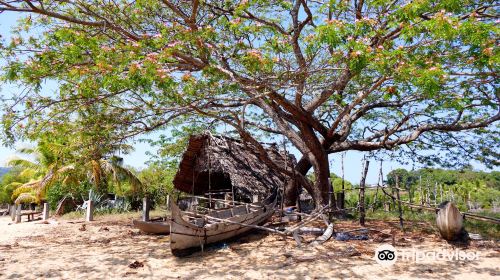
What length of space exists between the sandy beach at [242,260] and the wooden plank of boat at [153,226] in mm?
210

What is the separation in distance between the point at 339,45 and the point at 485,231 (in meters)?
5.42

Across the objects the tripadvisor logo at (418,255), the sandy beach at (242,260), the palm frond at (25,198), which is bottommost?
the sandy beach at (242,260)

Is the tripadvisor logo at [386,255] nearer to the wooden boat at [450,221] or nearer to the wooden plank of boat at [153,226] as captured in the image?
the wooden boat at [450,221]

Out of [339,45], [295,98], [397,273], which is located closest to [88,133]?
[295,98]

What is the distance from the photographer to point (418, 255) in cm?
595

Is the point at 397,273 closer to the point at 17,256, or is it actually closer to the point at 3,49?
the point at 17,256

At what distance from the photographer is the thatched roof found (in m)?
10.2

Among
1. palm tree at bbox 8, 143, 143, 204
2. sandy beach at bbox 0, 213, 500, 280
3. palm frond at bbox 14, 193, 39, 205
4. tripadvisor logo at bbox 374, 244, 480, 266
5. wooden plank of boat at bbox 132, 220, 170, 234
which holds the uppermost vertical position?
palm tree at bbox 8, 143, 143, 204

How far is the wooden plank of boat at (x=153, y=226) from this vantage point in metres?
8.02

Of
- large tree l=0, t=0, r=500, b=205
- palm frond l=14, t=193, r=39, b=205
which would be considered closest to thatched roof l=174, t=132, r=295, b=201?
large tree l=0, t=0, r=500, b=205

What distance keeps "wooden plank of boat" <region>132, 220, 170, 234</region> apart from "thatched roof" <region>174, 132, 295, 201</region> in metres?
1.79

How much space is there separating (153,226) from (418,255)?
5.14m

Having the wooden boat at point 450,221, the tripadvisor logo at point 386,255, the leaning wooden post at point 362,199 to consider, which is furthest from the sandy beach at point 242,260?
the leaning wooden post at point 362,199

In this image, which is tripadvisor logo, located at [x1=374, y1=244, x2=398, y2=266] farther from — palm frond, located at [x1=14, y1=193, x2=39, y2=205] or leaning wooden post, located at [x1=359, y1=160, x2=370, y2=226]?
palm frond, located at [x1=14, y1=193, x2=39, y2=205]
